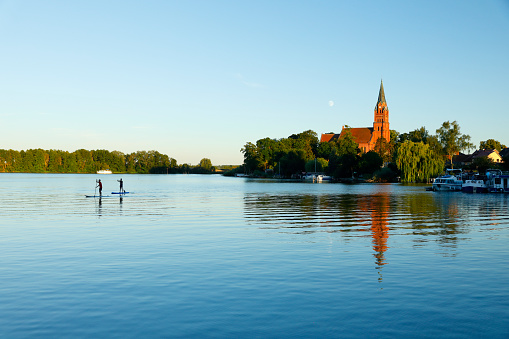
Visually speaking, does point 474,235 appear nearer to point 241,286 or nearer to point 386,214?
point 386,214

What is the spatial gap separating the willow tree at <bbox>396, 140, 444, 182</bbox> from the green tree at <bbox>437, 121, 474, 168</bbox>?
156ft

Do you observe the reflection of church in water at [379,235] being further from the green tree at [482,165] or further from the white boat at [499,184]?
the green tree at [482,165]

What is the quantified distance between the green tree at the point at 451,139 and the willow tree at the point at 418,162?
1870 inches

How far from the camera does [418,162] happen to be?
118 metres

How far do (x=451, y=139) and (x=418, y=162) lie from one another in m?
51.7

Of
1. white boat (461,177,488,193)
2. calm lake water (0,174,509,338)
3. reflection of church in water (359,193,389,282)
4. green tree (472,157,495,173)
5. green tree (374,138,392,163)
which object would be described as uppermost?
A: green tree (374,138,392,163)

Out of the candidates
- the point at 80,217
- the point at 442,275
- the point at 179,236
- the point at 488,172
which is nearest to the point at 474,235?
the point at 442,275

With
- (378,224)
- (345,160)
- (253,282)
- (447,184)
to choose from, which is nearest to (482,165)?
(345,160)

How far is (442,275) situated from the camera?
52.7ft

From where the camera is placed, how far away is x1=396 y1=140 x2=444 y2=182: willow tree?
11688 cm

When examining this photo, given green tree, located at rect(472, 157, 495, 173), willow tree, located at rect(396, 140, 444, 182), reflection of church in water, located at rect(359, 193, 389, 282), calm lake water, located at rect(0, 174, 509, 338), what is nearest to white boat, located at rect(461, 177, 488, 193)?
willow tree, located at rect(396, 140, 444, 182)

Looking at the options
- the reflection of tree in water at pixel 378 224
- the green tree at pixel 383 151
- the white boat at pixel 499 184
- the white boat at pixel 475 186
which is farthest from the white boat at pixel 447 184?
the green tree at pixel 383 151

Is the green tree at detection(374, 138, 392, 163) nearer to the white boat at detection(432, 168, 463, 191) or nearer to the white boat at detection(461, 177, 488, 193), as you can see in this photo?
the white boat at detection(432, 168, 463, 191)

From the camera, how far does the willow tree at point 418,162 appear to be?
383 feet
